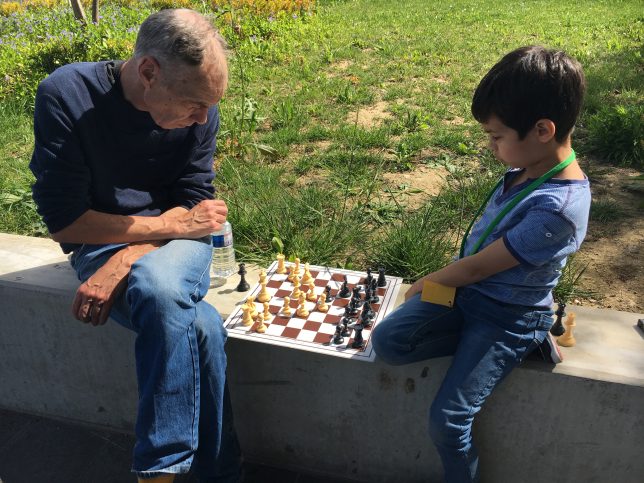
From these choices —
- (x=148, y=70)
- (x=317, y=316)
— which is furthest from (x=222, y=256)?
(x=148, y=70)

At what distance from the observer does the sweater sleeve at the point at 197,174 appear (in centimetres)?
239

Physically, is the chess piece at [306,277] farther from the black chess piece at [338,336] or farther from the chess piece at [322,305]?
the black chess piece at [338,336]

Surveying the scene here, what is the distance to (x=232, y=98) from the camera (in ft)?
18.0

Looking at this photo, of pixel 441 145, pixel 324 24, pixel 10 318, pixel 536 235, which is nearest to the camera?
pixel 536 235

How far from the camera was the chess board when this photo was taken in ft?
7.04

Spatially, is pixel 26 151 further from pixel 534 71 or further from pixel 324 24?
pixel 324 24

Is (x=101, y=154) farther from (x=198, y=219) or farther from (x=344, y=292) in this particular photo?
(x=344, y=292)

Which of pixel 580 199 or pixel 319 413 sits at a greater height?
pixel 580 199

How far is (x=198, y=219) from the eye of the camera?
230cm

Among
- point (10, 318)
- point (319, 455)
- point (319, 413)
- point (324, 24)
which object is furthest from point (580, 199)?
point (324, 24)

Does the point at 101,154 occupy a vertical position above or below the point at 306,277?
above

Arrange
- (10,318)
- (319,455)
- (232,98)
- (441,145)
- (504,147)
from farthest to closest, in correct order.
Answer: (232,98) → (441,145) → (10,318) → (319,455) → (504,147)

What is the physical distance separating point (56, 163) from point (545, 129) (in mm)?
1594

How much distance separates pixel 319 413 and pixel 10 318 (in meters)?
1.40
